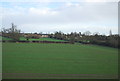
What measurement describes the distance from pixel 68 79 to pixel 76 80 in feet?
1.11

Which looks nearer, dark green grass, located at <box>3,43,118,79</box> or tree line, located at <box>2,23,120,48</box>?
dark green grass, located at <box>3,43,118,79</box>

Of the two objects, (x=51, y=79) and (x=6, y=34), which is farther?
(x=6, y=34)

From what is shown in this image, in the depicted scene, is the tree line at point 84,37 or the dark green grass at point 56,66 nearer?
the dark green grass at point 56,66

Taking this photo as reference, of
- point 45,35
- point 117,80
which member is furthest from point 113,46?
point 45,35

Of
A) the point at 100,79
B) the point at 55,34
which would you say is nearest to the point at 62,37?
the point at 55,34

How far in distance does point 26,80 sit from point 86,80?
2374mm

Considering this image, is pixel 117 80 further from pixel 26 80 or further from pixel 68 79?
pixel 26 80

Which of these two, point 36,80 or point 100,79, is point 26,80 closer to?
point 36,80

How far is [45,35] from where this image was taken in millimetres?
67125

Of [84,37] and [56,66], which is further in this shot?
[84,37]

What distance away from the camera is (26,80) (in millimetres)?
7074

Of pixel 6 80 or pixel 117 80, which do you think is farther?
pixel 117 80

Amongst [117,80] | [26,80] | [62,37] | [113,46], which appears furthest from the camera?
[62,37]

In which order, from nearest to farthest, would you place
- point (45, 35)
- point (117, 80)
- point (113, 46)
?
point (117, 80) → point (113, 46) → point (45, 35)
